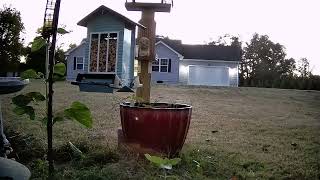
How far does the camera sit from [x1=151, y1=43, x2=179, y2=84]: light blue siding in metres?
31.3

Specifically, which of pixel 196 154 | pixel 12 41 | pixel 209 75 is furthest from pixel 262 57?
pixel 196 154

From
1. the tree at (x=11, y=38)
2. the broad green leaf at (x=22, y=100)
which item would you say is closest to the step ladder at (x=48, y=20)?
the broad green leaf at (x=22, y=100)

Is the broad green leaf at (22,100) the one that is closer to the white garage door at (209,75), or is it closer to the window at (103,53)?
the window at (103,53)

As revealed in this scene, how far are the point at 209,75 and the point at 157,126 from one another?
28.9 metres

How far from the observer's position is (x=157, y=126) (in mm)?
4566

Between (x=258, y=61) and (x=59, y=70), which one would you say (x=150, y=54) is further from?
(x=258, y=61)

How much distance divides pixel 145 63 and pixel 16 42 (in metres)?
29.1

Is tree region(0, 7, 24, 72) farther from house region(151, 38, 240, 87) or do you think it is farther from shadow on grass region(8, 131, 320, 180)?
shadow on grass region(8, 131, 320, 180)

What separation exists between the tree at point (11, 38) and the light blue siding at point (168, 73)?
10954 mm

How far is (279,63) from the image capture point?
53938 millimetres

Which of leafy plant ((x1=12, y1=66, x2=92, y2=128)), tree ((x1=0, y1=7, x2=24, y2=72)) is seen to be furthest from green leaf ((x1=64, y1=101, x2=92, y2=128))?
tree ((x1=0, y1=7, x2=24, y2=72))

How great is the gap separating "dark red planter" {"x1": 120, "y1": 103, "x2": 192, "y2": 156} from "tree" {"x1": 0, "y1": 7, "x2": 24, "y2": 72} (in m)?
27.6

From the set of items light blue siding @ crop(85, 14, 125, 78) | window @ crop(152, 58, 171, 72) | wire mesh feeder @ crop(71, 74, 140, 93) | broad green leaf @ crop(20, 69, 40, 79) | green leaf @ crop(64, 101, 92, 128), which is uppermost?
window @ crop(152, 58, 171, 72)

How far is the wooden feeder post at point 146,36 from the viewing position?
5078 mm
